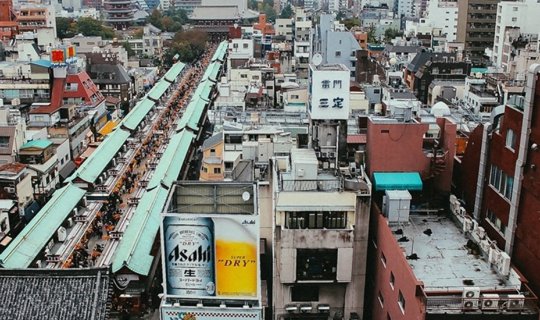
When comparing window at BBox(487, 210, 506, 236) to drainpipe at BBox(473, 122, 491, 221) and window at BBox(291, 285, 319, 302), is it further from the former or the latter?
window at BBox(291, 285, 319, 302)

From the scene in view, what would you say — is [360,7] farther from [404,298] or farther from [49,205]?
[404,298]

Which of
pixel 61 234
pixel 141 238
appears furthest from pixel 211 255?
pixel 61 234

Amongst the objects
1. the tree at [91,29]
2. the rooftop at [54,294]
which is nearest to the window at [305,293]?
the rooftop at [54,294]

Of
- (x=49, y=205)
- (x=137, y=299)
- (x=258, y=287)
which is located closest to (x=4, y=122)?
(x=49, y=205)

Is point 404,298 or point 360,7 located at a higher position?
point 360,7

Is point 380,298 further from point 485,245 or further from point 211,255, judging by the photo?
point 211,255

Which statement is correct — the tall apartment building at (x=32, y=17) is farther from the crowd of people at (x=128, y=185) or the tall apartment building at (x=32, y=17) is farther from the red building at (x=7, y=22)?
the crowd of people at (x=128, y=185)

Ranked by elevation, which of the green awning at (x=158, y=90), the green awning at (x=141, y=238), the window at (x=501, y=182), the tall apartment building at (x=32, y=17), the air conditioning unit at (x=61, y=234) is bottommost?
the air conditioning unit at (x=61, y=234)

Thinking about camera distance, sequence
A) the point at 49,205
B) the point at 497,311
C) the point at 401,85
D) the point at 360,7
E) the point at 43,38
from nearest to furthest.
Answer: the point at 497,311
the point at 49,205
the point at 401,85
the point at 43,38
the point at 360,7
